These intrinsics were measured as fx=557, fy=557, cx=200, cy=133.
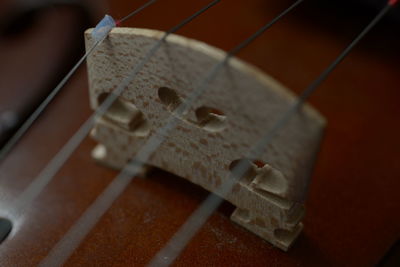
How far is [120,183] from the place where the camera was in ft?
3.53

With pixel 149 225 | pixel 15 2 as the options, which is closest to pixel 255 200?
pixel 149 225

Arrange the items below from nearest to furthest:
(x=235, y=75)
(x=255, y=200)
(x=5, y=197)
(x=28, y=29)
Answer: (x=235, y=75), (x=255, y=200), (x=5, y=197), (x=28, y=29)

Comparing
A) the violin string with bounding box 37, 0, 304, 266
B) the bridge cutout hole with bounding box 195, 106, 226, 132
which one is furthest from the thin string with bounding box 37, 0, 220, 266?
the bridge cutout hole with bounding box 195, 106, 226, 132

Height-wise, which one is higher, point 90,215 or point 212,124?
point 212,124

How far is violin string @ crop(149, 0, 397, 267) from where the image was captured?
784mm

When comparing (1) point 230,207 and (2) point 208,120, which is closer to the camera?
(2) point 208,120

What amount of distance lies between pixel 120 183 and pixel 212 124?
28 centimetres

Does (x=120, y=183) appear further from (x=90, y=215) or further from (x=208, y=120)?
(x=208, y=120)

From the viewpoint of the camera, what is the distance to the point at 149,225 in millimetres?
979

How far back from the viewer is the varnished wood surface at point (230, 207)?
0.94 m

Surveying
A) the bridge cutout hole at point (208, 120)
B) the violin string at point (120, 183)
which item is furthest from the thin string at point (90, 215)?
the bridge cutout hole at point (208, 120)

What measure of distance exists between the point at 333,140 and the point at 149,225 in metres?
0.46

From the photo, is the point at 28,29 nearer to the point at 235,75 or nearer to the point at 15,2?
the point at 15,2

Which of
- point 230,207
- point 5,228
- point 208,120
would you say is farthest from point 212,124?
point 5,228
